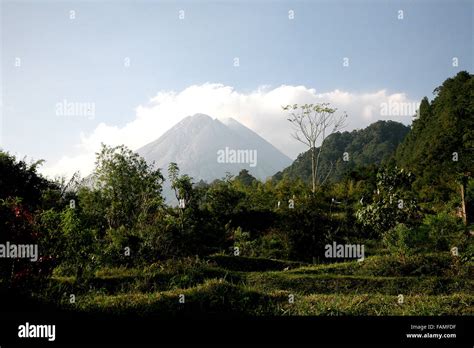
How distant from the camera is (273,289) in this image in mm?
8102

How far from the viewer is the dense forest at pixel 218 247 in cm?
669

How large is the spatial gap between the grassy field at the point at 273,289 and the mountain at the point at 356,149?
28327 mm

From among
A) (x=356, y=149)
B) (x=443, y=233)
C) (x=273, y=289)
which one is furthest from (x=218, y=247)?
(x=356, y=149)

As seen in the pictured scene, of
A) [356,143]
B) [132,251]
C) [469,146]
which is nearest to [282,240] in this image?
[132,251]

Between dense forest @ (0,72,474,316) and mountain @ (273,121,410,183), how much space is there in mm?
19014

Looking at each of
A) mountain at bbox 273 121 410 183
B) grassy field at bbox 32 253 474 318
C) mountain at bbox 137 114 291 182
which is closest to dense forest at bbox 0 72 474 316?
grassy field at bbox 32 253 474 318

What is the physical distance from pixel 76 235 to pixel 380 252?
27.3 ft

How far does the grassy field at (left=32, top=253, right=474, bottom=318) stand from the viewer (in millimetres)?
6203

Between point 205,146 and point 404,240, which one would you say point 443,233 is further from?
point 205,146

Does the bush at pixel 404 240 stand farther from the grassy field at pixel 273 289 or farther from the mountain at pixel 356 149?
the mountain at pixel 356 149

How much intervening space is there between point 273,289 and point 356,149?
40.4 m

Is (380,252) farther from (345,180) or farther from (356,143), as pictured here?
(356,143)

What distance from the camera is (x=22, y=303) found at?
634 cm

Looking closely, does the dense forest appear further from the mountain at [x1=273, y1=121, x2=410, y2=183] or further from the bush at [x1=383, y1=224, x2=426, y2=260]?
the mountain at [x1=273, y1=121, x2=410, y2=183]
